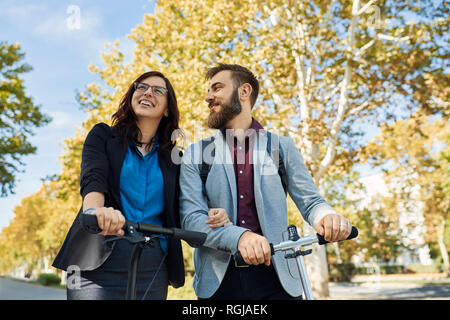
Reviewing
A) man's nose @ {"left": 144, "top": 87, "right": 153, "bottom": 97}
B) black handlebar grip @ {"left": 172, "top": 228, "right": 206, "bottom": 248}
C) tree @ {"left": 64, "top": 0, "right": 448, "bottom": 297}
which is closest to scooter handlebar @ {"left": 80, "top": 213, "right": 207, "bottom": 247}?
black handlebar grip @ {"left": 172, "top": 228, "right": 206, "bottom": 248}

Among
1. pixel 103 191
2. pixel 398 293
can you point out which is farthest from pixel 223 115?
pixel 398 293

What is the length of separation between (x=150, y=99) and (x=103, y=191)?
3.14ft

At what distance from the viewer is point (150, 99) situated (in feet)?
10.2

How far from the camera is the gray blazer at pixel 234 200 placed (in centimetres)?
248

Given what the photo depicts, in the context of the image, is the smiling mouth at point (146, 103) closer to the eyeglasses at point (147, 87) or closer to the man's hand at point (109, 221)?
the eyeglasses at point (147, 87)

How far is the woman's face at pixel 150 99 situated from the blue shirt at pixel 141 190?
35 centimetres

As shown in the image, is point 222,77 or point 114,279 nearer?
point 114,279

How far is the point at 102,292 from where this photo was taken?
240 cm

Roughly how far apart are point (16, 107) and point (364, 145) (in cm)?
1630

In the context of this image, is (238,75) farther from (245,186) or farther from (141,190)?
(141,190)

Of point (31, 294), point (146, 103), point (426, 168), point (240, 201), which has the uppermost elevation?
point (426, 168)

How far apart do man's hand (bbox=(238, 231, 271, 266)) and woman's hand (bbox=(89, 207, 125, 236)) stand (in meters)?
0.61

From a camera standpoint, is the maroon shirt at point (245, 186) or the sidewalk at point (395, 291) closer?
the maroon shirt at point (245, 186)

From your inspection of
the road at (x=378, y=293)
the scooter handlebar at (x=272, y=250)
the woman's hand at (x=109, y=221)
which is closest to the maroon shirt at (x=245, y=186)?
the scooter handlebar at (x=272, y=250)
